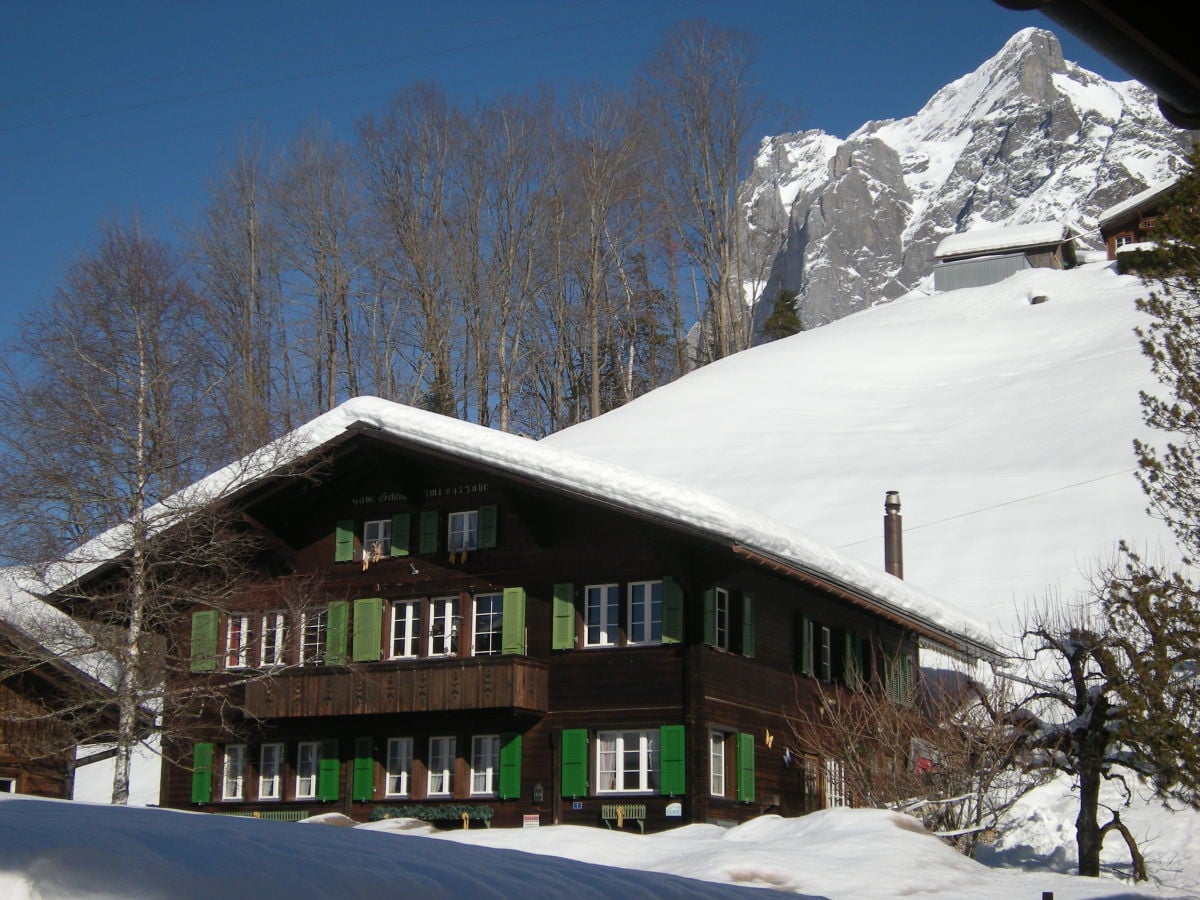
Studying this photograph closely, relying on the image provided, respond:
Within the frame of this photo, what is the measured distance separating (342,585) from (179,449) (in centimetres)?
383

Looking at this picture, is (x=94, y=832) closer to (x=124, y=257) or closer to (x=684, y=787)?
(x=684, y=787)

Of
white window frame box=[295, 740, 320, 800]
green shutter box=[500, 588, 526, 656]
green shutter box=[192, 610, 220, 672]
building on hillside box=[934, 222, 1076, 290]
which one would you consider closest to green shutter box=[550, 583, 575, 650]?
green shutter box=[500, 588, 526, 656]

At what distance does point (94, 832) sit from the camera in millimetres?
4379

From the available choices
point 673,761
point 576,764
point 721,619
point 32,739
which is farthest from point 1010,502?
point 32,739

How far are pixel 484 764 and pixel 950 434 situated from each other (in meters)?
26.6

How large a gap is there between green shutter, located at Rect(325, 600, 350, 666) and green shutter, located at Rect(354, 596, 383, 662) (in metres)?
0.33

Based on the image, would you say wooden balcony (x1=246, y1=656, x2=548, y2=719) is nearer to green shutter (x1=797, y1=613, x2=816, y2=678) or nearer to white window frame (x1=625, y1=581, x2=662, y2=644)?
white window frame (x1=625, y1=581, x2=662, y2=644)

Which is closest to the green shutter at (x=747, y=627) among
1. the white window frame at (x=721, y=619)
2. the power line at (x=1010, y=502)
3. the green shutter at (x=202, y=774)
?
the white window frame at (x=721, y=619)

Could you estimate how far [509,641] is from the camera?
75.4ft

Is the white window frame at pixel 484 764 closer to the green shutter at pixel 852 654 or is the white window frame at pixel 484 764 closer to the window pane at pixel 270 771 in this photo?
the window pane at pixel 270 771

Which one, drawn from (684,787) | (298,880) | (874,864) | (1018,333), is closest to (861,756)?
(684,787)

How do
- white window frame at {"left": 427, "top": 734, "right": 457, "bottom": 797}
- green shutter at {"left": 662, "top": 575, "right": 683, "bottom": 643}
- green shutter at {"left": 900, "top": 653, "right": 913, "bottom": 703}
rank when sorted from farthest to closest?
green shutter at {"left": 900, "top": 653, "right": 913, "bottom": 703}
white window frame at {"left": 427, "top": 734, "right": 457, "bottom": 797}
green shutter at {"left": 662, "top": 575, "right": 683, "bottom": 643}

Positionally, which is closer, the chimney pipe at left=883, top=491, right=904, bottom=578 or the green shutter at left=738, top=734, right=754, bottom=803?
the green shutter at left=738, top=734, right=754, bottom=803

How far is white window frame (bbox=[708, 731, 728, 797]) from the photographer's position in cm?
2167
